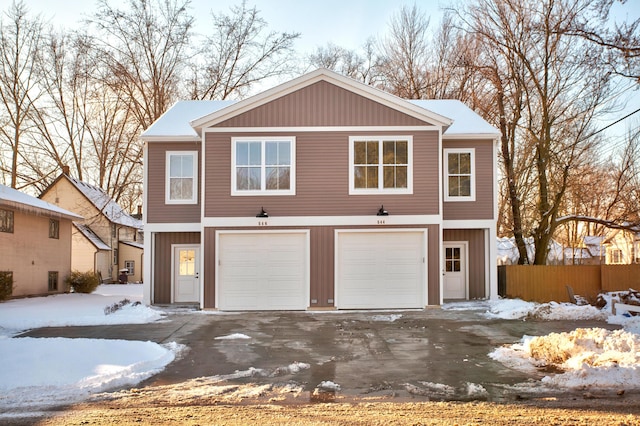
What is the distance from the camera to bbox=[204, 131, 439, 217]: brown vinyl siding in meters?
16.5

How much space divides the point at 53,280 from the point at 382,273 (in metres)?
14.6

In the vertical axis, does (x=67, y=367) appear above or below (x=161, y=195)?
below

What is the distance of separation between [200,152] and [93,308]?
578 centimetres

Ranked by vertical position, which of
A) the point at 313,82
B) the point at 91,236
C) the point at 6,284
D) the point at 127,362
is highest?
the point at 313,82

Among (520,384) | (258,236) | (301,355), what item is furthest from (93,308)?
(520,384)

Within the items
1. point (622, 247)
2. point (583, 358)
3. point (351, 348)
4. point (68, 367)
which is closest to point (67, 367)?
point (68, 367)

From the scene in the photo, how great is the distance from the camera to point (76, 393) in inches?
280

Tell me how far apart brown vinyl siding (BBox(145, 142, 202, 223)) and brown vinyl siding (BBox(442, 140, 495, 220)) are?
8051 millimetres

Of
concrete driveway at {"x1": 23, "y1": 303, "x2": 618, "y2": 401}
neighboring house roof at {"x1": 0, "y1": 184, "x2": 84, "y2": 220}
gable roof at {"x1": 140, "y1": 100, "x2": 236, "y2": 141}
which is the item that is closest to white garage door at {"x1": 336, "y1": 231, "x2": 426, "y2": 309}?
concrete driveway at {"x1": 23, "y1": 303, "x2": 618, "y2": 401}

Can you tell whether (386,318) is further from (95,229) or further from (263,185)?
(95,229)

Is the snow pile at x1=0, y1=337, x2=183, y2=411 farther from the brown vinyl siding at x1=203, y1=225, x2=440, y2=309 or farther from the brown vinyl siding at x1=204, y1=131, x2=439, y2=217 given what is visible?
the brown vinyl siding at x1=204, y1=131, x2=439, y2=217

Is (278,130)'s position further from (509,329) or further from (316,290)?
(509,329)

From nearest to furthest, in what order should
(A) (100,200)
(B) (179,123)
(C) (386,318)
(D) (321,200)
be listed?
(C) (386,318) → (D) (321,200) → (B) (179,123) → (A) (100,200)

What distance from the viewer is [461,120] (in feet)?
62.1
